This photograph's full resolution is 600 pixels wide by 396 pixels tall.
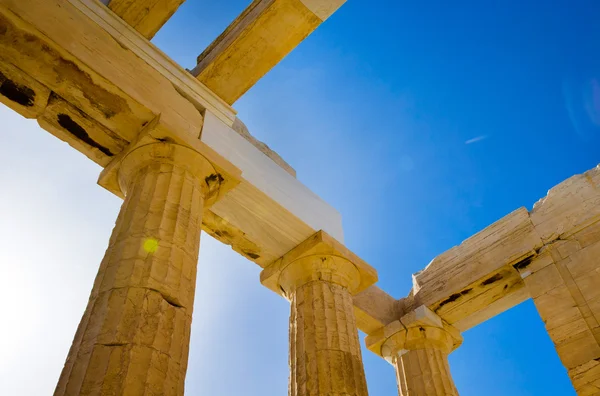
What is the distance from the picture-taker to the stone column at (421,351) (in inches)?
→ 556

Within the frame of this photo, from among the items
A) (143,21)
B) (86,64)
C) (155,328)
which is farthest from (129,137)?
(155,328)

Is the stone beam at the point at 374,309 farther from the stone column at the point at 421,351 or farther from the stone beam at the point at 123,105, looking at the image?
the stone beam at the point at 123,105

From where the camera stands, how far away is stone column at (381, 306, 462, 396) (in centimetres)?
1412

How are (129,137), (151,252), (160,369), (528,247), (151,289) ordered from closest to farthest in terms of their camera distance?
(160,369) < (151,289) < (151,252) < (129,137) < (528,247)

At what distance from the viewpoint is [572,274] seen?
12.9 metres

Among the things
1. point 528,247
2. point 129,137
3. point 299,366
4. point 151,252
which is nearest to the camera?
point 151,252

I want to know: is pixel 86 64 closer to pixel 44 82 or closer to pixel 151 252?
pixel 44 82

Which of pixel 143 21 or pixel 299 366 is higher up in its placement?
pixel 143 21

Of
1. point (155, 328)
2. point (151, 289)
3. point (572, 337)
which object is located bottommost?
point (155, 328)

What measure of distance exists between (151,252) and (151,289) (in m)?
0.71

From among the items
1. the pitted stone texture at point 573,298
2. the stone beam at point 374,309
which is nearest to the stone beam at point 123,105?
the stone beam at point 374,309

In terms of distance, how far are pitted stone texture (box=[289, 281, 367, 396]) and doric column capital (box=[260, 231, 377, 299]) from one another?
0.79 ft

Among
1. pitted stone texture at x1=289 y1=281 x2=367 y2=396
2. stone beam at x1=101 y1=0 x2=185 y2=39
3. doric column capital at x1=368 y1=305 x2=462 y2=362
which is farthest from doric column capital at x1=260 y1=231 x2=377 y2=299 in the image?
stone beam at x1=101 y1=0 x2=185 y2=39

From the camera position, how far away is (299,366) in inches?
415
